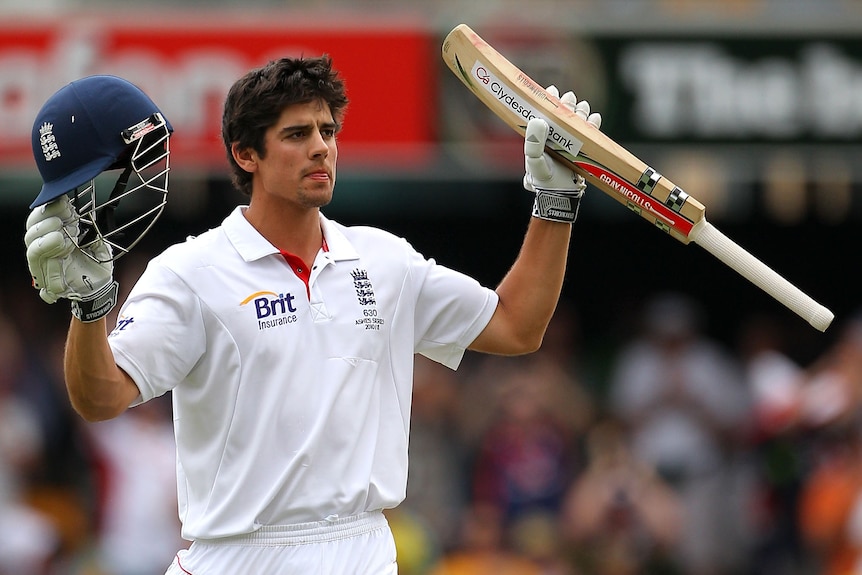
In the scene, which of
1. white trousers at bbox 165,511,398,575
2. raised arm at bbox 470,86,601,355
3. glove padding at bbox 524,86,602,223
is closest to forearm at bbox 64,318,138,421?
white trousers at bbox 165,511,398,575

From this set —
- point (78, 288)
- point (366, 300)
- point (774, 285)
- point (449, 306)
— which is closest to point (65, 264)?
point (78, 288)

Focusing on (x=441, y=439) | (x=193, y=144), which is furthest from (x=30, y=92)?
(x=441, y=439)

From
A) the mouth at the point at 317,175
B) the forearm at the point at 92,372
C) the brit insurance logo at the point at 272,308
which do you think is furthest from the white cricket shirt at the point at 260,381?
the mouth at the point at 317,175

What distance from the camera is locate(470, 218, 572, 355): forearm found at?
13.3ft

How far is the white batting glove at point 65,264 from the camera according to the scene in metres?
3.32

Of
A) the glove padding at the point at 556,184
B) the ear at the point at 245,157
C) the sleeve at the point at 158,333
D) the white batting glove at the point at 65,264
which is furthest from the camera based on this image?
the glove padding at the point at 556,184

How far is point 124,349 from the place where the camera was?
11.6ft

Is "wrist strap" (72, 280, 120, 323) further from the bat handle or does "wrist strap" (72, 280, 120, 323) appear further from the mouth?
the bat handle

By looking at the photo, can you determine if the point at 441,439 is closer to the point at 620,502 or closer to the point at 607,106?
the point at 620,502

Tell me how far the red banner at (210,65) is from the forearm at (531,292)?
4786 mm

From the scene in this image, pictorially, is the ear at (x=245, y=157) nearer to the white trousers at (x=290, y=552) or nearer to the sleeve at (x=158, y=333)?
the sleeve at (x=158, y=333)

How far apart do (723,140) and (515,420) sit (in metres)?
2.15

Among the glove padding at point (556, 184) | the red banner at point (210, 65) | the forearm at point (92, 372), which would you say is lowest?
the forearm at point (92, 372)

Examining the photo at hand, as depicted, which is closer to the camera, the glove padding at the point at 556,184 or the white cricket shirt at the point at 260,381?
the white cricket shirt at the point at 260,381
